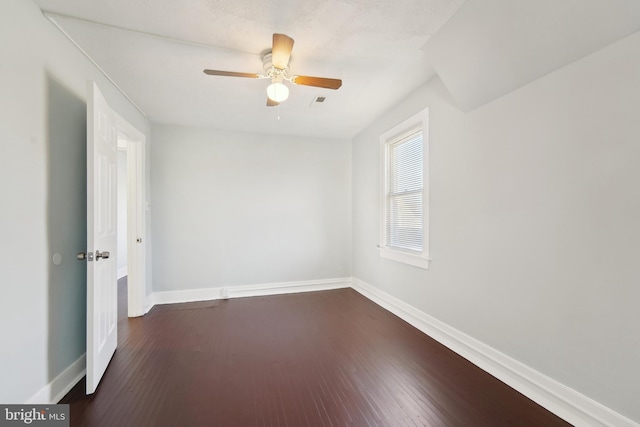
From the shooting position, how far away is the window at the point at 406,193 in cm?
291

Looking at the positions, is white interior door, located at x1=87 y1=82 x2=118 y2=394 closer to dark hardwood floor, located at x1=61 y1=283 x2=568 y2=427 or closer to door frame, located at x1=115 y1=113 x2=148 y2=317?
dark hardwood floor, located at x1=61 y1=283 x2=568 y2=427

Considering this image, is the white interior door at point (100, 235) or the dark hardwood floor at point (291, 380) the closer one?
the dark hardwood floor at point (291, 380)

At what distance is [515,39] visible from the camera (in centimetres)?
171

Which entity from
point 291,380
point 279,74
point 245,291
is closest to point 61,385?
point 291,380

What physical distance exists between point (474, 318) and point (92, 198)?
3130 mm

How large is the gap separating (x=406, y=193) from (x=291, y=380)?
7.78 feet

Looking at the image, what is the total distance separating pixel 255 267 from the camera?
14.0ft

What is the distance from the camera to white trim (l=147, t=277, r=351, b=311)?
3.86 metres

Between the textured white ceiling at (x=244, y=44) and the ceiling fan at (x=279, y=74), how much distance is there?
0.16 metres

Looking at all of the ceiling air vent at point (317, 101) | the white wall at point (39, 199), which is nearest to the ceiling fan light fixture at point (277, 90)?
the ceiling air vent at point (317, 101)

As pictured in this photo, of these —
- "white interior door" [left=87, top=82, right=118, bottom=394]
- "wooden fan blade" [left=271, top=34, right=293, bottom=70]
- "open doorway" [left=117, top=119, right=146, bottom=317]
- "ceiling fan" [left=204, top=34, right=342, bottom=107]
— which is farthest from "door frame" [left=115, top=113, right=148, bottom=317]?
"wooden fan blade" [left=271, top=34, right=293, bottom=70]

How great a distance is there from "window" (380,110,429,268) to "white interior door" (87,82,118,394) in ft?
9.55

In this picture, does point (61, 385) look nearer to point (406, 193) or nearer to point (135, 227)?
point (135, 227)

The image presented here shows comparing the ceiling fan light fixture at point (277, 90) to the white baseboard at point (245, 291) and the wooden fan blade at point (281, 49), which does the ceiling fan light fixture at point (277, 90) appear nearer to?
the wooden fan blade at point (281, 49)
